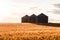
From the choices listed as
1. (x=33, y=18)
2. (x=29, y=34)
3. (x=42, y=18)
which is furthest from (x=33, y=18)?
(x=29, y=34)

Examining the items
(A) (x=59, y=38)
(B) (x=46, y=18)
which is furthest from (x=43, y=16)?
(A) (x=59, y=38)

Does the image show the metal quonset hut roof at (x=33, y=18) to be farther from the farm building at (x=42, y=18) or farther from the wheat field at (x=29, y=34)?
the wheat field at (x=29, y=34)

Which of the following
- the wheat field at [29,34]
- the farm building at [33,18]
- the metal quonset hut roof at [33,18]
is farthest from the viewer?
the metal quonset hut roof at [33,18]

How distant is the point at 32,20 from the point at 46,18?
6.64 metres

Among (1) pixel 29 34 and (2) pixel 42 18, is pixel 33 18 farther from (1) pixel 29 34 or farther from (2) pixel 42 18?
(1) pixel 29 34

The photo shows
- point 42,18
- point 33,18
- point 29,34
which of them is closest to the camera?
point 29,34

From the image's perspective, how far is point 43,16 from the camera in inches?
2405

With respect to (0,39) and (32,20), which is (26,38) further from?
(32,20)

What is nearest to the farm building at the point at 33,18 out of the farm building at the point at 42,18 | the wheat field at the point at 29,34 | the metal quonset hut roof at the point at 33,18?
the metal quonset hut roof at the point at 33,18

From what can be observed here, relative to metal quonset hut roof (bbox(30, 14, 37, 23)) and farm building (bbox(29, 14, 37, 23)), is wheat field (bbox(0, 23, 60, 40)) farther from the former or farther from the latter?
metal quonset hut roof (bbox(30, 14, 37, 23))

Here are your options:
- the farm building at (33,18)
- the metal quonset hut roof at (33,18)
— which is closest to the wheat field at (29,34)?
the farm building at (33,18)

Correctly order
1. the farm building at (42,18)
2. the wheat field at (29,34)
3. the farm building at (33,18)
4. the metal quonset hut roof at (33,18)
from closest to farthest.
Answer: the wheat field at (29,34) < the farm building at (42,18) < the farm building at (33,18) < the metal quonset hut roof at (33,18)

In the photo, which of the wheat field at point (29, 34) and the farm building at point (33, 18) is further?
the farm building at point (33, 18)

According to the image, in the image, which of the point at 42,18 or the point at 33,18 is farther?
the point at 33,18
